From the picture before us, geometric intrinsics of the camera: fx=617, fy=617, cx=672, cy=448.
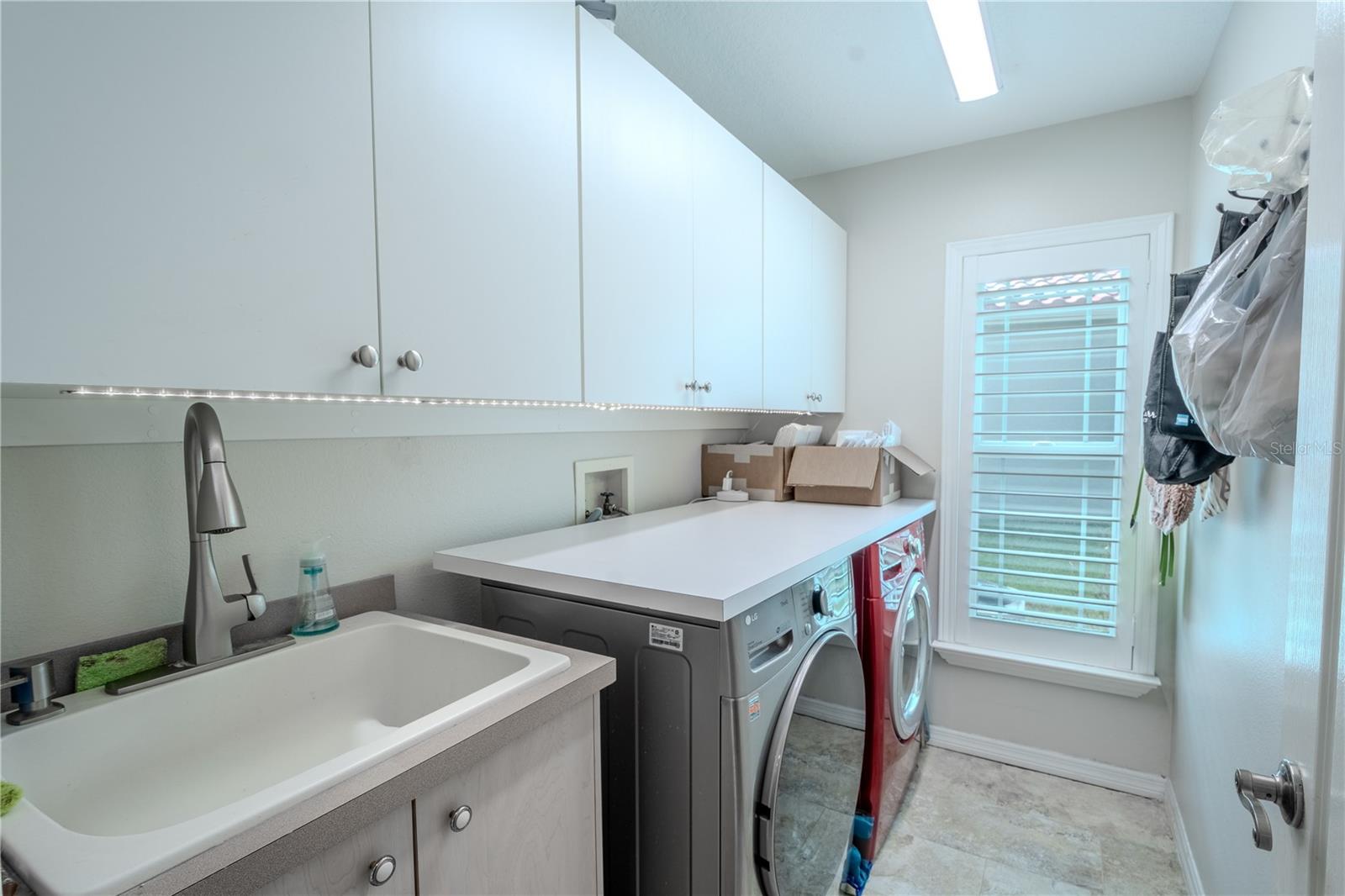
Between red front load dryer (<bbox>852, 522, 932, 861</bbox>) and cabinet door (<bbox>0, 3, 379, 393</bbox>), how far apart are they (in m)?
1.46

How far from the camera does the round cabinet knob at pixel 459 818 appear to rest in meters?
0.83

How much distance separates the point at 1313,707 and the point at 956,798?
2.06 meters

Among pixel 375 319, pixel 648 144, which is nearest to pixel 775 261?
pixel 648 144

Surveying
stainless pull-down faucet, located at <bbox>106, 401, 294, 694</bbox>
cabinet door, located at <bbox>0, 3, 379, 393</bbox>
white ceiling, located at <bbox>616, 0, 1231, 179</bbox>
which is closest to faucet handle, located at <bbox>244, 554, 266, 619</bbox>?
stainless pull-down faucet, located at <bbox>106, 401, 294, 694</bbox>

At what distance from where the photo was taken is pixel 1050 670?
96.7 inches

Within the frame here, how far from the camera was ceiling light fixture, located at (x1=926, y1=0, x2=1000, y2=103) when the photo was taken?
161 cm

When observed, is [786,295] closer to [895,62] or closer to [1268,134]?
[895,62]

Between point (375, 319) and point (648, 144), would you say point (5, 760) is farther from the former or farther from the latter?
point (648, 144)

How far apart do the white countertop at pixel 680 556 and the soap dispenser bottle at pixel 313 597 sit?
0.29 m

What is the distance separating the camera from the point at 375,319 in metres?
0.98

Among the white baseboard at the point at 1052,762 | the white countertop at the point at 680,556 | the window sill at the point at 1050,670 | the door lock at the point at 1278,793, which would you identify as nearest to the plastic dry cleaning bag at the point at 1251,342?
the door lock at the point at 1278,793

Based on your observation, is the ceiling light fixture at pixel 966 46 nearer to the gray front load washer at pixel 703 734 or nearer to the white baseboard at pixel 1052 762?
the gray front load washer at pixel 703 734

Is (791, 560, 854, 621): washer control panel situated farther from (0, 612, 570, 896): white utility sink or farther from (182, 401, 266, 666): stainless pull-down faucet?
(182, 401, 266, 666): stainless pull-down faucet

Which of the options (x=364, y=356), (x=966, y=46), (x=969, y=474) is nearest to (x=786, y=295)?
(x=966, y=46)
